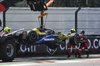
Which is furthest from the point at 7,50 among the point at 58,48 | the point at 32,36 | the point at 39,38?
the point at 58,48

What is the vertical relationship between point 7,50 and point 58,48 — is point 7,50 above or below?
above

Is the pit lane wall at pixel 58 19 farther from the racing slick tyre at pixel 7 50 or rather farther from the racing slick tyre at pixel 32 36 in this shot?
the racing slick tyre at pixel 7 50

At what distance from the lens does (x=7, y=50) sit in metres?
14.3

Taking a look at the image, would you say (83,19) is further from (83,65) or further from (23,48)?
(83,65)

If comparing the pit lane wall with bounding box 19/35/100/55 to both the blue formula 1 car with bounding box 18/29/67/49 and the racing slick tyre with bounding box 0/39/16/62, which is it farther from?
the racing slick tyre with bounding box 0/39/16/62

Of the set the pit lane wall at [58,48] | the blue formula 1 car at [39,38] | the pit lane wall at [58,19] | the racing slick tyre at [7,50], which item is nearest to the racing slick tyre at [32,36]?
the blue formula 1 car at [39,38]

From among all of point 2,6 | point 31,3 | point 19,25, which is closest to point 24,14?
point 19,25

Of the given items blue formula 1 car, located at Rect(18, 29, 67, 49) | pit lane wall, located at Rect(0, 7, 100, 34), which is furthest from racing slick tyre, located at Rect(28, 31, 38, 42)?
pit lane wall, located at Rect(0, 7, 100, 34)

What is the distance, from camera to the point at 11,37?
47.3 ft

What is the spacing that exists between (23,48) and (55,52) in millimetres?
1929

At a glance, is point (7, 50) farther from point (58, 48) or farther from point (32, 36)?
point (58, 48)

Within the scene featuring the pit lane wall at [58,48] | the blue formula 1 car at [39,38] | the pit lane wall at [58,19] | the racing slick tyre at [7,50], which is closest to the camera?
the racing slick tyre at [7,50]

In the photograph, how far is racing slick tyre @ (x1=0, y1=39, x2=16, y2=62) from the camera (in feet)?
45.2

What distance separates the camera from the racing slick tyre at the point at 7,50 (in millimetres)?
13781
